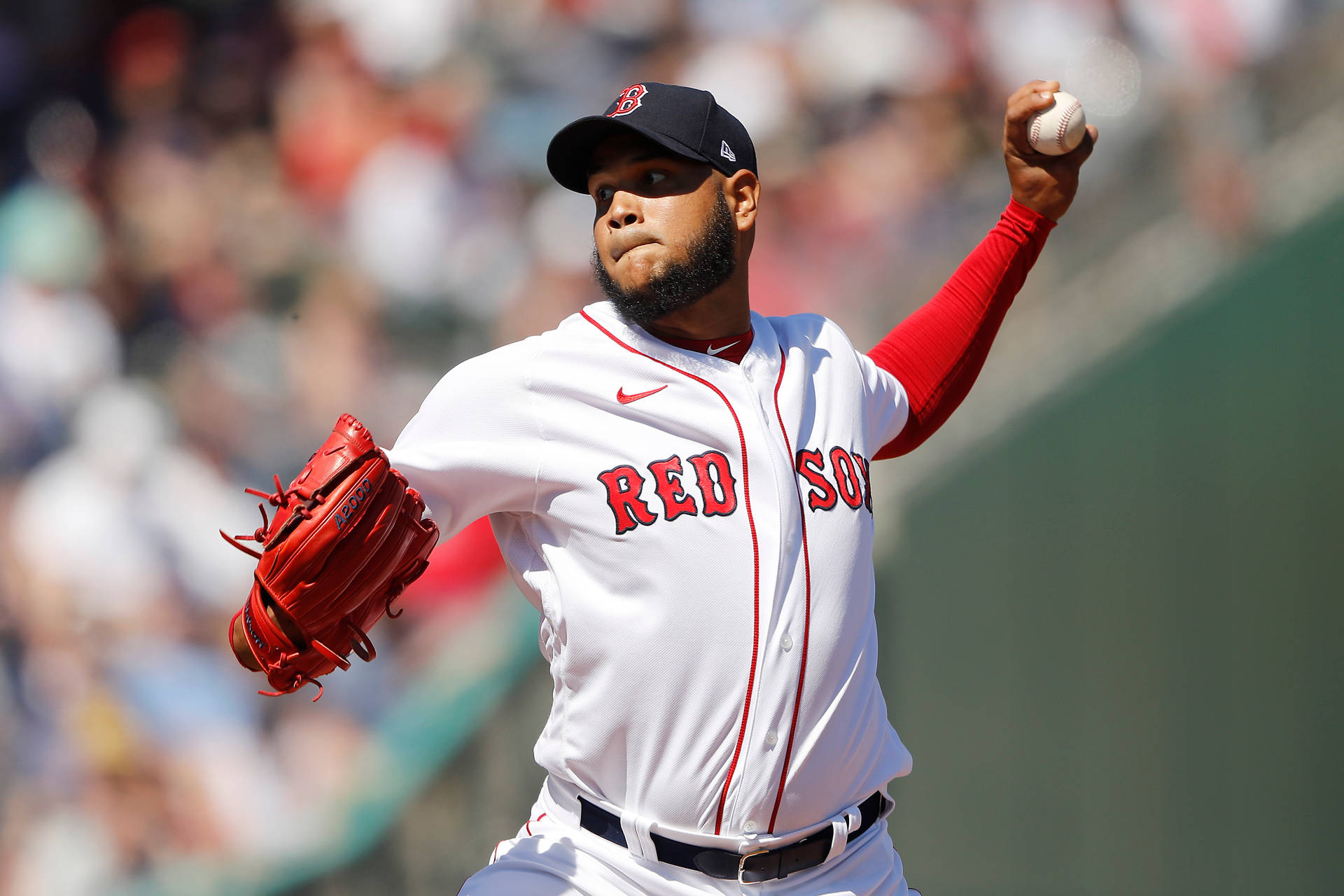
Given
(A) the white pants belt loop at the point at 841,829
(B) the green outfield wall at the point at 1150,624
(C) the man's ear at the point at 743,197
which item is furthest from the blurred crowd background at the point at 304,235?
(A) the white pants belt loop at the point at 841,829

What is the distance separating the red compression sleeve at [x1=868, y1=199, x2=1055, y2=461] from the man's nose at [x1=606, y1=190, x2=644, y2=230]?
0.54 meters

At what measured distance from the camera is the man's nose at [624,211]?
1.68 metres

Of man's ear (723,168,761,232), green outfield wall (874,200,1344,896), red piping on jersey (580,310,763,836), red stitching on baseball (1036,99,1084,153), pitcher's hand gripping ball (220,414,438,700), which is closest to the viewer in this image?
pitcher's hand gripping ball (220,414,438,700)

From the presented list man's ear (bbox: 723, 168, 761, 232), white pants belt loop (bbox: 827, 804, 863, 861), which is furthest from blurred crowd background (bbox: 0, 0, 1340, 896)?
white pants belt loop (bbox: 827, 804, 863, 861)

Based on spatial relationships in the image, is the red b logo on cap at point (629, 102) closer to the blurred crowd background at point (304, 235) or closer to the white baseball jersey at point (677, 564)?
the white baseball jersey at point (677, 564)

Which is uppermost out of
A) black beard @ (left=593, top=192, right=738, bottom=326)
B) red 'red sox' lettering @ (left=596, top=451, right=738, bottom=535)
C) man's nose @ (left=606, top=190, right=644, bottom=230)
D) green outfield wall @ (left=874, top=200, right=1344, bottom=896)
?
man's nose @ (left=606, top=190, right=644, bottom=230)

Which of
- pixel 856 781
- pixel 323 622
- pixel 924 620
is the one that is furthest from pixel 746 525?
pixel 924 620

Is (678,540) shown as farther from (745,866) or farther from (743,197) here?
(743,197)

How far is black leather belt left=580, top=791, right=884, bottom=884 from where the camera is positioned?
150 cm

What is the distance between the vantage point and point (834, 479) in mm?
1650

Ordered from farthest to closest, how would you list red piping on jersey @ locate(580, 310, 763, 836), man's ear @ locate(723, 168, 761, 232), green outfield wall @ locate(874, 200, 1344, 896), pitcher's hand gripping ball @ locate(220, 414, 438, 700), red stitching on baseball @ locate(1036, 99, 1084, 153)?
green outfield wall @ locate(874, 200, 1344, 896) < red stitching on baseball @ locate(1036, 99, 1084, 153) < man's ear @ locate(723, 168, 761, 232) < red piping on jersey @ locate(580, 310, 763, 836) < pitcher's hand gripping ball @ locate(220, 414, 438, 700)

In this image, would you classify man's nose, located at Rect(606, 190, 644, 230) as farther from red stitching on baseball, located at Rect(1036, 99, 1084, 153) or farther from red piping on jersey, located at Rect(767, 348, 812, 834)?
red stitching on baseball, located at Rect(1036, 99, 1084, 153)

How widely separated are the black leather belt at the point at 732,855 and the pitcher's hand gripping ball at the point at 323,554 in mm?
396

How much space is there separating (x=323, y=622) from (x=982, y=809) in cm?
245
